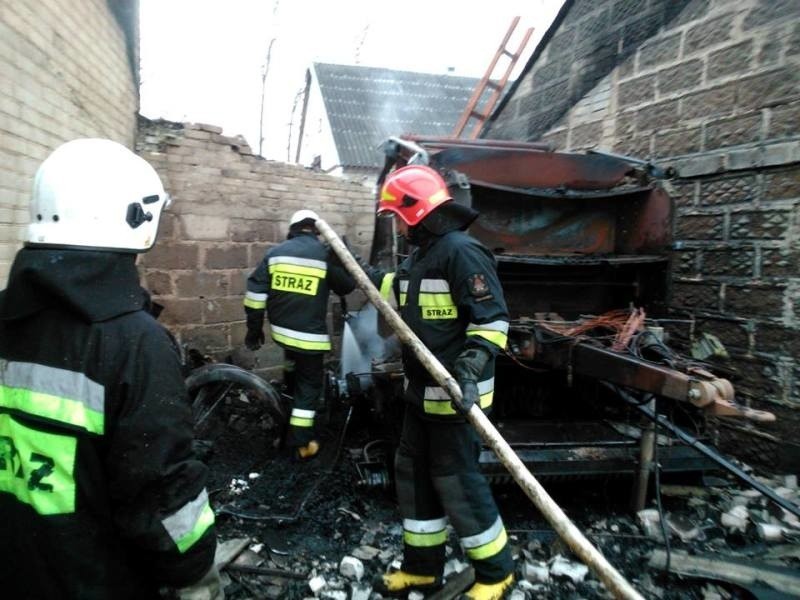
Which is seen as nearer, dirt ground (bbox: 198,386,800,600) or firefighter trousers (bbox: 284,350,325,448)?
dirt ground (bbox: 198,386,800,600)

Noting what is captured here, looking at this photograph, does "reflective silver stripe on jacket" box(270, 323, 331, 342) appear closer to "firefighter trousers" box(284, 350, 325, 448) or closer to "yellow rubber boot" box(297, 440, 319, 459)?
"firefighter trousers" box(284, 350, 325, 448)

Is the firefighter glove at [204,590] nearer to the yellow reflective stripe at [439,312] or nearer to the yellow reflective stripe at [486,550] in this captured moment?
the yellow reflective stripe at [486,550]

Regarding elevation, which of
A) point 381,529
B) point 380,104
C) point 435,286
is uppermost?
point 380,104

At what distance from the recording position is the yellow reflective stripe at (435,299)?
238 centimetres

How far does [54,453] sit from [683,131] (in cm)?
478

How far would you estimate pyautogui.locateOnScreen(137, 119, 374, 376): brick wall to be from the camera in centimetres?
464

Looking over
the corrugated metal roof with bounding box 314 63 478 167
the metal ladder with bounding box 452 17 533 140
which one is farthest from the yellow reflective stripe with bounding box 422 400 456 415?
the corrugated metal roof with bounding box 314 63 478 167

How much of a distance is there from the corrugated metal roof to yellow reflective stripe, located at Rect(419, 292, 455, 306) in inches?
417

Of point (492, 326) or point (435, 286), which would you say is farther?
point (435, 286)

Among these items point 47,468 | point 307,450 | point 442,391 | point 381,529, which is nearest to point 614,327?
point 442,391

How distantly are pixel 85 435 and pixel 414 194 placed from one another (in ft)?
5.67

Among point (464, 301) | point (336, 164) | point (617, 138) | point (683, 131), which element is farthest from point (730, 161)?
point (336, 164)

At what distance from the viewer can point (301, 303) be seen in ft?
12.7

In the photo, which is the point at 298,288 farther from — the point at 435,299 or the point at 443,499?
the point at 443,499
